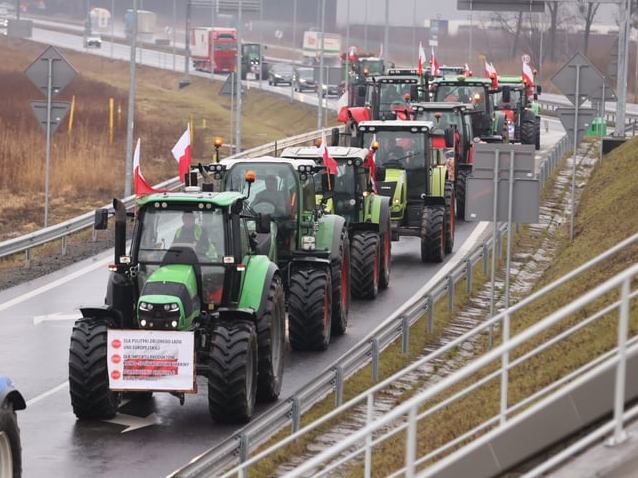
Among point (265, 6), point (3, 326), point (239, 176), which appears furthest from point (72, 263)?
point (265, 6)

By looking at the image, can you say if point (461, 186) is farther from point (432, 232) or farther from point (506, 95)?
point (506, 95)

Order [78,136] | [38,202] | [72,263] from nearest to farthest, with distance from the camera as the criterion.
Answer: [72,263]
[38,202]
[78,136]

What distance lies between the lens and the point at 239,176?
2280 cm

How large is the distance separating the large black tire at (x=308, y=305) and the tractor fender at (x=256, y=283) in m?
2.57

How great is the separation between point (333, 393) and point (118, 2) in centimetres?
15853

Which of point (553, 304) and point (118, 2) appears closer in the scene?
point (553, 304)

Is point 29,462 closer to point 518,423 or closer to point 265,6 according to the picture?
point 518,423

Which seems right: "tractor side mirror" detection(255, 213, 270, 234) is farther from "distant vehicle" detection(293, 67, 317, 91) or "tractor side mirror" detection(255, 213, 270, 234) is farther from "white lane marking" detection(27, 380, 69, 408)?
"distant vehicle" detection(293, 67, 317, 91)

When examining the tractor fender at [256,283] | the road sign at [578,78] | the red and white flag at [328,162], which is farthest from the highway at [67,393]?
the road sign at [578,78]

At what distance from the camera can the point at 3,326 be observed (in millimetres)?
24016

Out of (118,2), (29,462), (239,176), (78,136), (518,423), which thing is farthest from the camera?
(118,2)

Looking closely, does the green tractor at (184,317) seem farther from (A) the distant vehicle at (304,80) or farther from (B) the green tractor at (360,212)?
(A) the distant vehicle at (304,80)

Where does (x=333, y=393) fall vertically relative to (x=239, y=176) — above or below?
below

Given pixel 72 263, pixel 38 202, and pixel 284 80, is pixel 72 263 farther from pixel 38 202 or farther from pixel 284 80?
pixel 284 80
